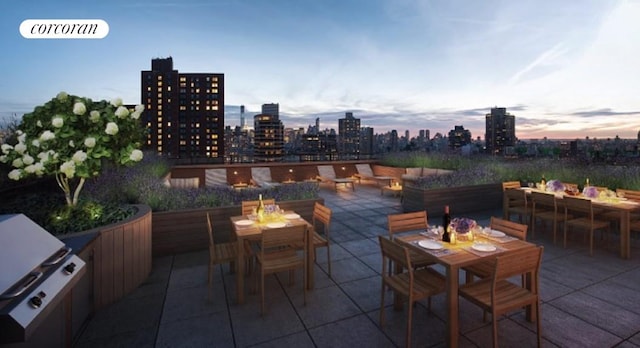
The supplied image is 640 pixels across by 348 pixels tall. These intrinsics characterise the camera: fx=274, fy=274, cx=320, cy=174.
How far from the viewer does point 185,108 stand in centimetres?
9762

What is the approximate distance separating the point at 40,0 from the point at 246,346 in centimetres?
651

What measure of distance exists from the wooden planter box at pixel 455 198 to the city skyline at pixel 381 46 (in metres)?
5.41

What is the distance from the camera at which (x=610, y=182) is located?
6.71m

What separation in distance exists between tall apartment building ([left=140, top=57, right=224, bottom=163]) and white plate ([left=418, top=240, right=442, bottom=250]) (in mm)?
102990

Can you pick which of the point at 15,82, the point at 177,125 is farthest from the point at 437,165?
the point at 177,125

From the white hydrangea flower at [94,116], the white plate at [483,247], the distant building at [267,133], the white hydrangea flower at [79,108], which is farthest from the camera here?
the distant building at [267,133]

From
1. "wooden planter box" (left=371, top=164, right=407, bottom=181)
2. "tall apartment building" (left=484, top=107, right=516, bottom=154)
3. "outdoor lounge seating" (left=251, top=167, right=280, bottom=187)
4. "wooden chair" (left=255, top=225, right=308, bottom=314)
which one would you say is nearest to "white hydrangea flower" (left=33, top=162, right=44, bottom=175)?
"wooden chair" (left=255, top=225, right=308, bottom=314)

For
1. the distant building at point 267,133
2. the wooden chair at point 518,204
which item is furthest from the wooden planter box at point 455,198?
the distant building at point 267,133

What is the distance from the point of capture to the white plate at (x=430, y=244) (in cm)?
274

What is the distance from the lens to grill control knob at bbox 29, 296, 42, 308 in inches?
57.2

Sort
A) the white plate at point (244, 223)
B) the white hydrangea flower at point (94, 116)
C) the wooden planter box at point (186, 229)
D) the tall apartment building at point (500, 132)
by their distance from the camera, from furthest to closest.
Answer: the tall apartment building at point (500, 132), the wooden planter box at point (186, 229), the white plate at point (244, 223), the white hydrangea flower at point (94, 116)

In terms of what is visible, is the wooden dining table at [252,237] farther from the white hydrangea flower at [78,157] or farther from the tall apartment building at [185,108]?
the tall apartment building at [185,108]

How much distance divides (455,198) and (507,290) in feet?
17.8

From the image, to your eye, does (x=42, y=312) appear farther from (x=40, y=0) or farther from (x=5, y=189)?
(x=40, y=0)
